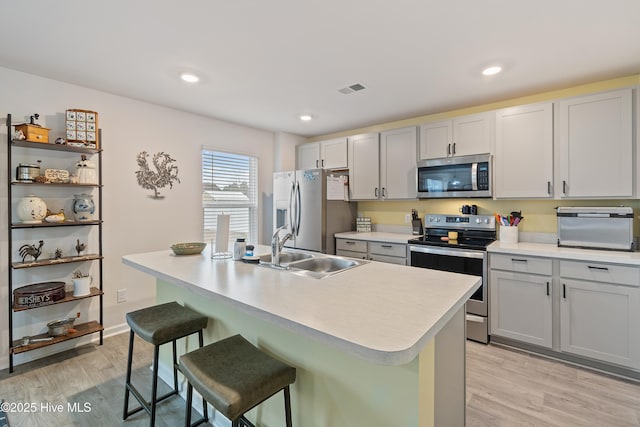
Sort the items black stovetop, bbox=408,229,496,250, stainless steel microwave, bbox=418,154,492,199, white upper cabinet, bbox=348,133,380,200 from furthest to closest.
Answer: white upper cabinet, bbox=348,133,380,200 < stainless steel microwave, bbox=418,154,492,199 < black stovetop, bbox=408,229,496,250

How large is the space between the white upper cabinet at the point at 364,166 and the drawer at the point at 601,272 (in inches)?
80.7

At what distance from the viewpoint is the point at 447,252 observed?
119 inches

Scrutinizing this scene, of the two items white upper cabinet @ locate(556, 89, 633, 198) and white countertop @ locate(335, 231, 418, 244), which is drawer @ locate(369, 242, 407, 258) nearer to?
white countertop @ locate(335, 231, 418, 244)

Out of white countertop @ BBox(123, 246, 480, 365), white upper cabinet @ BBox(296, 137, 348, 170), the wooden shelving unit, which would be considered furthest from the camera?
white upper cabinet @ BBox(296, 137, 348, 170)

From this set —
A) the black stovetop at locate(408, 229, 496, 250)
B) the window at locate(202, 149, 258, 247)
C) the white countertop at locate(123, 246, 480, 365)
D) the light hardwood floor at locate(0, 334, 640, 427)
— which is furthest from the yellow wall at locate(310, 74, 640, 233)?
the white countertop at locate(123, 246, 480, 365)

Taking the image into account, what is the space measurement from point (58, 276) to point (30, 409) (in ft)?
3.78

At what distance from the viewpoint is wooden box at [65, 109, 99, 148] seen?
8.50 feet

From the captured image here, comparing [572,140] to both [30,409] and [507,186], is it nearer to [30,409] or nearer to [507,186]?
[507,186]

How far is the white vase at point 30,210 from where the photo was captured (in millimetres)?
2406

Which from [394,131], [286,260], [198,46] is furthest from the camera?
[394,131]

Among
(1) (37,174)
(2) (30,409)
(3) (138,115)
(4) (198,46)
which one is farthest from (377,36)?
(2) (30,409)

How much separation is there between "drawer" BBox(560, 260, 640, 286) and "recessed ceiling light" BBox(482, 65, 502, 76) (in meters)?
1.67

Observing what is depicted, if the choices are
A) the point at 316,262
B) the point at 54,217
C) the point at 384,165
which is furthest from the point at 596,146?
the point at 54,217

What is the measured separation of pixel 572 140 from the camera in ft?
8.71
